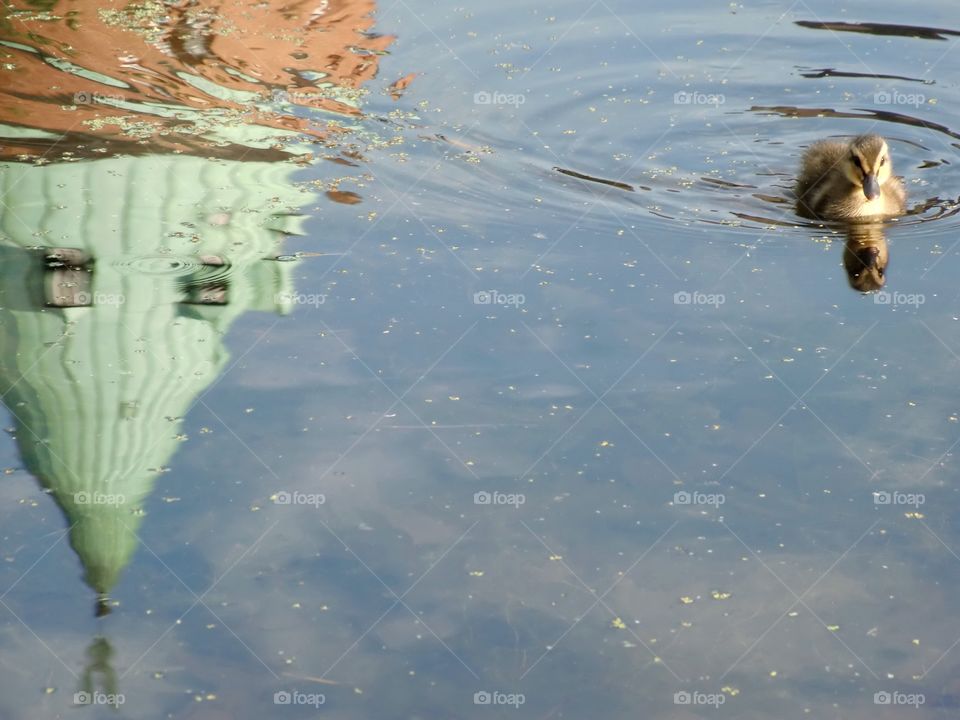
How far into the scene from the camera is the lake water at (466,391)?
166 inches

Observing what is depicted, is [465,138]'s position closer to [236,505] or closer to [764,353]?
[764,353]

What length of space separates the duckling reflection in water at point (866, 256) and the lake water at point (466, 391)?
0.06 metres

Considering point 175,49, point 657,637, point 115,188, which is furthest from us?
point 175,49

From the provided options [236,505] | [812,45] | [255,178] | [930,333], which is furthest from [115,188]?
[812,45]

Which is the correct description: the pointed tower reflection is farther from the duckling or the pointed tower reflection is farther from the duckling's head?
the duckling's head

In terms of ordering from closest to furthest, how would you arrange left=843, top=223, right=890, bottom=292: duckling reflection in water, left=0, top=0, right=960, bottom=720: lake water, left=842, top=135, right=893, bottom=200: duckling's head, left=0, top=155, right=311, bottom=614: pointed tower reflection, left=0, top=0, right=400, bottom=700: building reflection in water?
left=0, top=0, right=960, bottom=720: lake water
left=0, top=155, right=311, bottom=614: pointed tower reflection
left=0, top=0, right=400, bottom=700: building reflection in water
left=843, top=223, right=890, bottom=292: duckling reflection in water
left=842, top=135, right=893, bottom=200: duckling's head

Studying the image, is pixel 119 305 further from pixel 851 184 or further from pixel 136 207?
pixel 851 184

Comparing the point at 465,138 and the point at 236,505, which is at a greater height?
the point at 465,138

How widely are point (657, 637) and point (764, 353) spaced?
5.97 ft

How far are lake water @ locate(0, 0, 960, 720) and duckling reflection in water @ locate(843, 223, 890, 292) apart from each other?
0.06 metres

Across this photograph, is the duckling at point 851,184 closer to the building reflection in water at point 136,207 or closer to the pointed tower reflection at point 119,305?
the building reflection in water at point 136,207

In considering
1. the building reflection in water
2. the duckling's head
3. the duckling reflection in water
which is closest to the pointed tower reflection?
the building reflection in water

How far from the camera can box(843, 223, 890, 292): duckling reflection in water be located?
6.36 meters

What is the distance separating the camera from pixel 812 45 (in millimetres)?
9430
